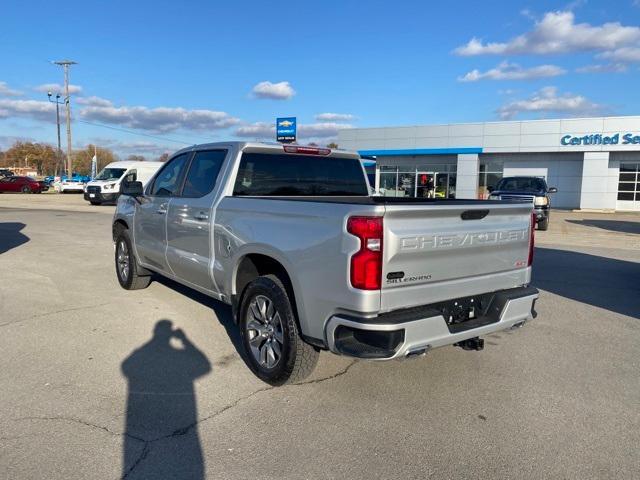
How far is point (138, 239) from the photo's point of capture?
261 inches

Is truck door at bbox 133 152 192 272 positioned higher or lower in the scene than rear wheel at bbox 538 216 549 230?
higher

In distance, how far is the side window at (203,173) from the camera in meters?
5.14

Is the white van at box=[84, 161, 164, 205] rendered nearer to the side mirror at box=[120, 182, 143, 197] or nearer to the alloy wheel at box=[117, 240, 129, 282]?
the alloy wheel at box=[117, 240, 129, 282]

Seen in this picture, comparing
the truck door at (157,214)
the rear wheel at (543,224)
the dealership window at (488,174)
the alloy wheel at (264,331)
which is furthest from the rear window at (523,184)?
the dealership window at (488,174)

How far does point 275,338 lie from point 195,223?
1656 millimetres

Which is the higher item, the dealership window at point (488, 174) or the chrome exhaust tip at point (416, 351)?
the dealership window at point (488, 174)

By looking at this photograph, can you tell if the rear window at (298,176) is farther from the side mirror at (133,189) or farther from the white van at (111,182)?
the white van at (111,182)

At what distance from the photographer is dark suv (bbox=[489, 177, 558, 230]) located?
17.2 meters

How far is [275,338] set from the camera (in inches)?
161

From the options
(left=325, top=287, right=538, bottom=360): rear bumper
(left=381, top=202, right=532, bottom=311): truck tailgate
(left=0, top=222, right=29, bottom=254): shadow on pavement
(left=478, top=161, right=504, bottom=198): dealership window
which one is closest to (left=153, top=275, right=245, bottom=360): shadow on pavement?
(left=325, top=287, right=538, bottom=360): rear bumper

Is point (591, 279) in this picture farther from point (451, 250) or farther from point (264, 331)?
point (264, 331)

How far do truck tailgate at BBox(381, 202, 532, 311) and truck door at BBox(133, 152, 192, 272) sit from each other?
10.5 ft

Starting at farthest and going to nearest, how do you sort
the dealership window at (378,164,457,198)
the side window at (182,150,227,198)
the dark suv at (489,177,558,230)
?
the dealership window at (378,164,457,198), the dark suv at (489,177,558,230), the side window at (182,150,227,198)

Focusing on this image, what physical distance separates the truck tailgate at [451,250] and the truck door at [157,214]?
3206mm
